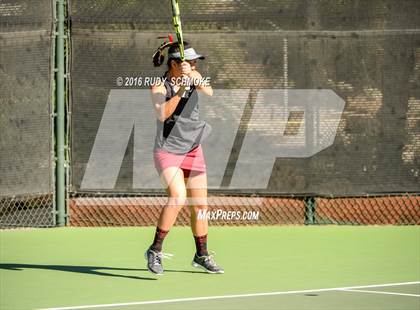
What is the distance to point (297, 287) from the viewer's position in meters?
8.65

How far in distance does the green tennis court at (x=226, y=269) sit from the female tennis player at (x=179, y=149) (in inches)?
12.6

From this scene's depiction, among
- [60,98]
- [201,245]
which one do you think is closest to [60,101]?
[60,98]

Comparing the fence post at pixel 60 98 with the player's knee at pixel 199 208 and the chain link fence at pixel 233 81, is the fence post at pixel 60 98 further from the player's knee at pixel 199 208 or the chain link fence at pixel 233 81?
the player's knee at pixel 199 208

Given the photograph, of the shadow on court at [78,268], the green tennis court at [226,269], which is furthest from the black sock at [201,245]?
the shadow on court at [78,268]

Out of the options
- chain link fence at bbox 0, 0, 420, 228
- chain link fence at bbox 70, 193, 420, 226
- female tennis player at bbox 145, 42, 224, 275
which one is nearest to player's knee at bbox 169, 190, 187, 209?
female tennis player at bbox 145, 42, 224, 275

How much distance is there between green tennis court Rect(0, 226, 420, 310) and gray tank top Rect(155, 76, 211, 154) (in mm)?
1116

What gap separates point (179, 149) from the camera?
361 inches

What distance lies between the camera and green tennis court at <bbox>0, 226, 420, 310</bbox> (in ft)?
26.0

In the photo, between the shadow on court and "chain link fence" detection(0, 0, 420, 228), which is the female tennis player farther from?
"chain link fence" detection(0, 0, 420, 228)

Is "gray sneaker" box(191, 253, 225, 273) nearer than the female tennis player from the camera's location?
No

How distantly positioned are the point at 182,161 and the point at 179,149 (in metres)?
0.11

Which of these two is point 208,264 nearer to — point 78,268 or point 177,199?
point 177,199

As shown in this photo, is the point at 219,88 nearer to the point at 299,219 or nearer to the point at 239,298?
the point at 299,219

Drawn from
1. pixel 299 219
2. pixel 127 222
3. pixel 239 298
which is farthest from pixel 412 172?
pixel 239 298
